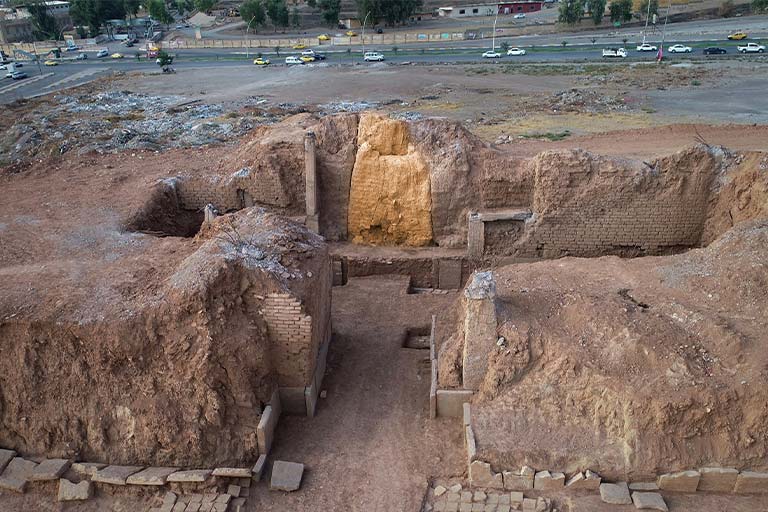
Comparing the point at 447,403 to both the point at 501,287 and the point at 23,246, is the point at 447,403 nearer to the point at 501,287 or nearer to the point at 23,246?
the point at 501,287

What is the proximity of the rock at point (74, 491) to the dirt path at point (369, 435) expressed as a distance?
86.6 inches

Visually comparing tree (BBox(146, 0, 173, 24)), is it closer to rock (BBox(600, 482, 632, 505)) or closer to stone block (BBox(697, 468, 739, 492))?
rock (BBox(600, 482, 632, 505))

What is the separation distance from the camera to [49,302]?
8961 mm

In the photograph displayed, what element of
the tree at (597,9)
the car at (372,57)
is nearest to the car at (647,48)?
the tree at (597,9)

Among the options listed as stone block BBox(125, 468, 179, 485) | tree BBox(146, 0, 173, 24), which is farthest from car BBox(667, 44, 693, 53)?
tree BBox(146, 0, 173, 24)

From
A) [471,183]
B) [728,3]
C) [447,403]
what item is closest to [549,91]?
[471,183]

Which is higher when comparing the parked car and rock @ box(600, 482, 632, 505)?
the parked car

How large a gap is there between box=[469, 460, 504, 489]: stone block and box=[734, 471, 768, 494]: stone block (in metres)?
3.03

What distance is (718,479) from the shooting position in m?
7.73

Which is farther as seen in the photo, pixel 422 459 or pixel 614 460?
pixel 422 459

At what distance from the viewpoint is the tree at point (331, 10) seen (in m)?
63.5

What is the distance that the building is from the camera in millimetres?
69562

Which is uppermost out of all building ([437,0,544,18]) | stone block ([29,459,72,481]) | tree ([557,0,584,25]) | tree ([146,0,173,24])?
tree ([146,0,173,24])

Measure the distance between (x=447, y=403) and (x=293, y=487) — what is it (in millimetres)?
2586
